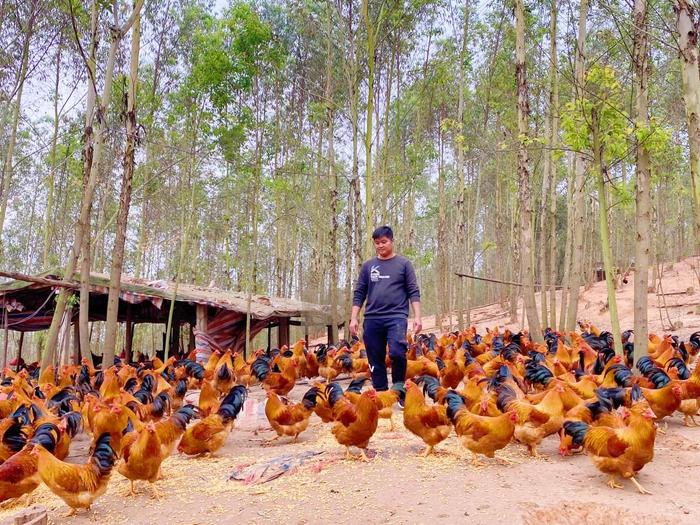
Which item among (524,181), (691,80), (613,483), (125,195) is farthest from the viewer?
(524,181)

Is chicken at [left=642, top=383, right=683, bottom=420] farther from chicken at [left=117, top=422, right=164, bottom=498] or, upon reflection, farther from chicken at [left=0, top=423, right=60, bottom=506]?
chicken at [left=0, top=423, right=60, bottom=506]

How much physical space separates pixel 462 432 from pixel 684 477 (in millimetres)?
1755

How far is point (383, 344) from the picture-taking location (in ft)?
19.7

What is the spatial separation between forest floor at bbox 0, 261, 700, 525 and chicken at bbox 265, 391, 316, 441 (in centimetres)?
31

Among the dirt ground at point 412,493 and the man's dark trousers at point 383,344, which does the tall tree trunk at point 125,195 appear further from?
the man's dark trousers at point 383,344

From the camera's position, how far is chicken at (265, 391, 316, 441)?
587 centimetres

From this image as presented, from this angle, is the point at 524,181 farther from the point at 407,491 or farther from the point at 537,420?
the point at 407,491

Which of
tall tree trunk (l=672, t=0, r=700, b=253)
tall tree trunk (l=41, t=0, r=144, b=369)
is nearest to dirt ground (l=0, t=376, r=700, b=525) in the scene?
tall tree trunk (l=672, t=0, r=700, b=253)

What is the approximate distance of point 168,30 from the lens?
15312 millimetres

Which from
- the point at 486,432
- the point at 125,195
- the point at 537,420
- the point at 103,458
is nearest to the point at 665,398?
the point at 537,420

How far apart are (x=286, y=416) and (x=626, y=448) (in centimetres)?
339

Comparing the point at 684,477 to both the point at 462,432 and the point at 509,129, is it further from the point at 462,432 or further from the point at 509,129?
the point at 509,129

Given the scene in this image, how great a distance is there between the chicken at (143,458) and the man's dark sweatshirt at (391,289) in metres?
2.42

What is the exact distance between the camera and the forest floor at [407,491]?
3.58 m
